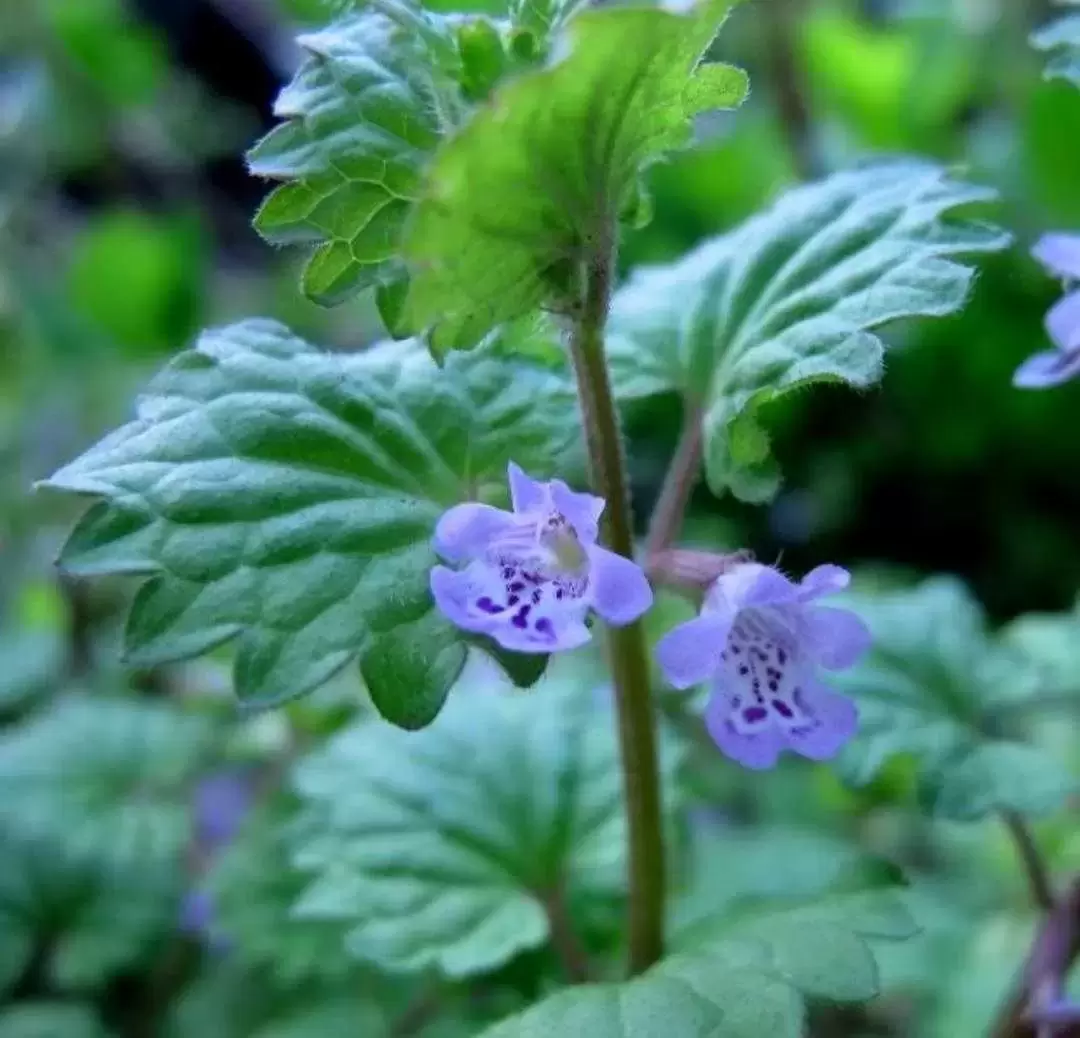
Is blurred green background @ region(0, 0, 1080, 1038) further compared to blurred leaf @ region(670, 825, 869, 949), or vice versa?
blurred green background @ region(0, 0, 1080, 1038)

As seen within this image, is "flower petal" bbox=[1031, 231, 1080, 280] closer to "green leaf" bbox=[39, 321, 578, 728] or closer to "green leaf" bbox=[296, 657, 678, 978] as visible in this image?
A: "green leaf" bbox=[39, 321, 578, 728]

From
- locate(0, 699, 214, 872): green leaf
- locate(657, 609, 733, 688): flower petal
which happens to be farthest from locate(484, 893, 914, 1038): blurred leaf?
locate(0, 699, 214, 872): green leaf

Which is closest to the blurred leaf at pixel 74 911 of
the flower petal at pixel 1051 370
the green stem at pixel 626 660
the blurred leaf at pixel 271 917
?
the blurred leaf at pixel 271 917

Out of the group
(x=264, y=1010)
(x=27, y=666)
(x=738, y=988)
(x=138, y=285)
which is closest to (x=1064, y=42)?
(x=738, y=988)

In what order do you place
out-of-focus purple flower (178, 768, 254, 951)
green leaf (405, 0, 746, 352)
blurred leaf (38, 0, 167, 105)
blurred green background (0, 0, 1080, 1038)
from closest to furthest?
green leaf (405, 0, 746, 352) < out-of-focus purple flower (178, 768, 254, 951) < blurred green background (0, 0, 1080, 1038) < blurred leaf (38, 0, 167, 105)

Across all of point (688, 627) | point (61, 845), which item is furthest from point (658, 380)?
point (61, 845)

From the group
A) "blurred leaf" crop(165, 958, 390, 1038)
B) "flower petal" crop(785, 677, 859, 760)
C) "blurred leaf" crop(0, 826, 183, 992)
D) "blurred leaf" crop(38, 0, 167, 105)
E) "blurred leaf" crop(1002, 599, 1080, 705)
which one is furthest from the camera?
"blurred leaf" crop(38, 0, 167, 105)
